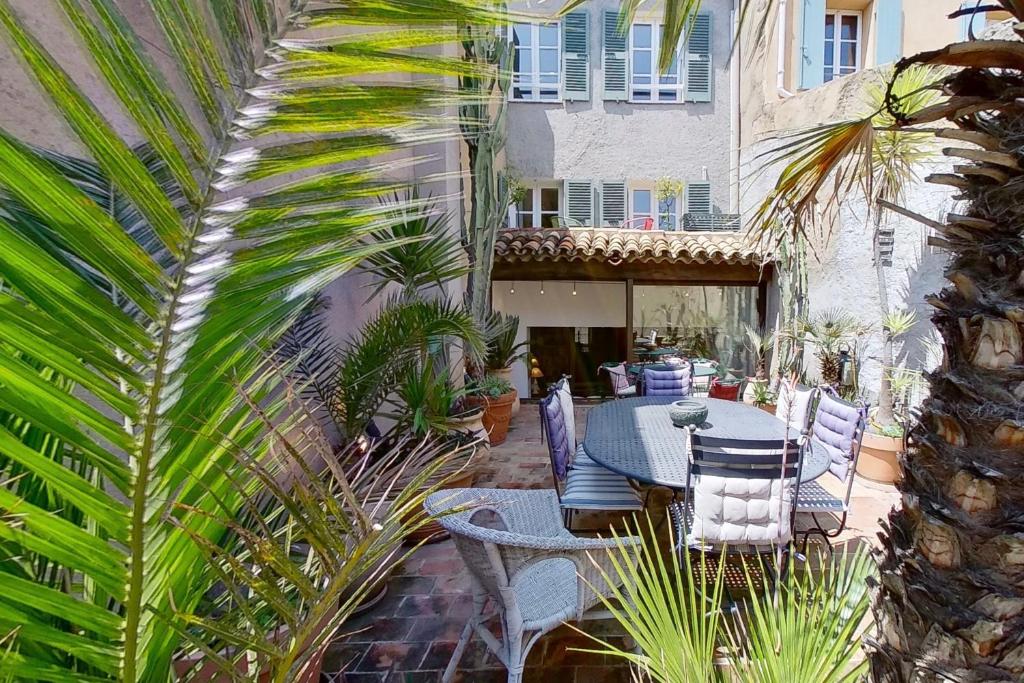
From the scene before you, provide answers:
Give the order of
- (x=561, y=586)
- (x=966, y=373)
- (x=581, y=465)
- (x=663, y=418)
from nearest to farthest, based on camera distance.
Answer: (x=966, y=373) → (x=561, y=586) → (x=581, y=465) → (x=663, y=418)

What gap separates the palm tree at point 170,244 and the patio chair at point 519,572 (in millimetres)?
1097

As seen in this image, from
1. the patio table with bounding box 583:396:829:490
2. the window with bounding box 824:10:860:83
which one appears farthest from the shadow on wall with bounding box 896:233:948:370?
the window with bounding box 824:10:860:83

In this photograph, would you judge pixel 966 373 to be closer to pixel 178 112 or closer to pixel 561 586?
pixel 178 112

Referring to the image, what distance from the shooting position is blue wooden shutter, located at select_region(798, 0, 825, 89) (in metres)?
7.30

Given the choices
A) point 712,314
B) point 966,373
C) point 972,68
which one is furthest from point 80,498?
point 712,314

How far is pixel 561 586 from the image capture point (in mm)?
2305

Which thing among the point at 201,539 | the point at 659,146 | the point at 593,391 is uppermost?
the point at 659,146

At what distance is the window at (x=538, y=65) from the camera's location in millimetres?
9109

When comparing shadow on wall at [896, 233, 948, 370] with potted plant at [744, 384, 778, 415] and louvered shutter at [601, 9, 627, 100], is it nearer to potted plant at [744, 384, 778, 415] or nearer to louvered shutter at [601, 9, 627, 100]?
potted plant at [744, 384, 778, 415]

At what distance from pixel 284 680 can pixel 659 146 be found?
1027cm

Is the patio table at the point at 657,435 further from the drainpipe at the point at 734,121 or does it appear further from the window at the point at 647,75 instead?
the window at the point at 647,75

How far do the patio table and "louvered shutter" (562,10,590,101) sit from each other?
6.97 m

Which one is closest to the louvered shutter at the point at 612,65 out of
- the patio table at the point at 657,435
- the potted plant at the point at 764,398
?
the potted plant at the point at 764,398

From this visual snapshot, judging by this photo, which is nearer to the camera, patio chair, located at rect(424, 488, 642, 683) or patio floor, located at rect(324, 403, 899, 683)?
patio chair, located at rect(424, 488, 642, 683)
